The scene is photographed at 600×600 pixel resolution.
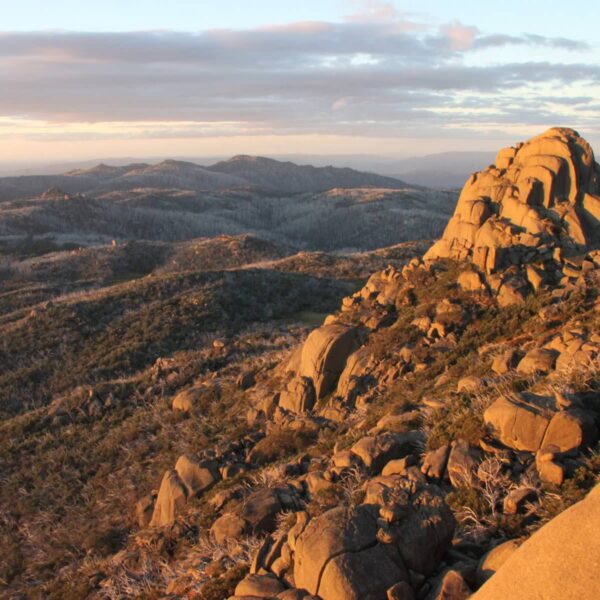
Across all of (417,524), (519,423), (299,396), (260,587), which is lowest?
(299,396)

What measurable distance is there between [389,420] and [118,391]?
12.6 meters

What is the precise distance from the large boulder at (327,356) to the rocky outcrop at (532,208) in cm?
395

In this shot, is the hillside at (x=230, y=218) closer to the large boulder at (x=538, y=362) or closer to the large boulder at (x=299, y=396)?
the large boulder at (x=299, y=396)

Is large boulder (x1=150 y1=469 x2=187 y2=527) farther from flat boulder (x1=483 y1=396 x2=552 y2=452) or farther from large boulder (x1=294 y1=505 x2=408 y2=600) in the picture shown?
flat boulder (x1=483 y1=396 x2=552 y2=452)

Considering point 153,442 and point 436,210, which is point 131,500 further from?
point 436,210

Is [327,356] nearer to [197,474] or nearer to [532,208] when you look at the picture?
[197,474]

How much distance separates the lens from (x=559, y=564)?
417 cm

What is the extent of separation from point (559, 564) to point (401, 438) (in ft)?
15.5

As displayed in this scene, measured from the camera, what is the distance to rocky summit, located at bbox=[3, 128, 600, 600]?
5.73 meters

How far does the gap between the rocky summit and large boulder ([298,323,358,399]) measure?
0.05 meters

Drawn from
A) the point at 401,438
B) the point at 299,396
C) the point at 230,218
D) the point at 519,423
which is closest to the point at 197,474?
the point at 299,396

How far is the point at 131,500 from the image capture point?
13.0m

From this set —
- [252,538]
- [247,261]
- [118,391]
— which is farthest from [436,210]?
[252,538]

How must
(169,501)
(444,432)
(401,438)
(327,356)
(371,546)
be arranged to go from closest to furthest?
(371,546), (444,432), (401,438), (169,501), (327,356)
